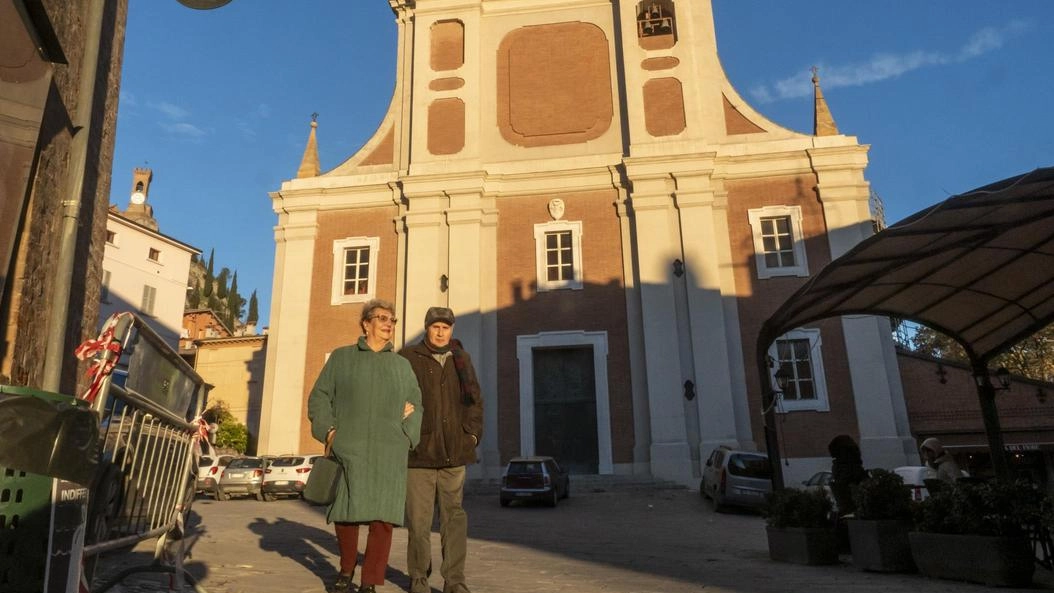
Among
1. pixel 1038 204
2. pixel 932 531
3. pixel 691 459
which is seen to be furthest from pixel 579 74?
pixel 932 531

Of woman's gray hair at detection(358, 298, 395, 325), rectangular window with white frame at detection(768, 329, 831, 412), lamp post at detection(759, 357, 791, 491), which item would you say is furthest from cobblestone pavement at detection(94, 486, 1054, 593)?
rectangular window with white frame at detection(768, 329, 831, 412)

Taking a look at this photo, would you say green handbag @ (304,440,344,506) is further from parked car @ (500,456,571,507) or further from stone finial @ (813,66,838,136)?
stone finial @ (813,66,838,136)

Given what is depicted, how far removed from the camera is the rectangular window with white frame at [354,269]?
21.6 metres

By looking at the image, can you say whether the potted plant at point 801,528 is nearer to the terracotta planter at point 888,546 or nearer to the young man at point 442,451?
the terracotta planter at point 888,546

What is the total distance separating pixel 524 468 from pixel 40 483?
1408 cm

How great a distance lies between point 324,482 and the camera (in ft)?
13.9

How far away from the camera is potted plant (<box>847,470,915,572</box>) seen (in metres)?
6.17

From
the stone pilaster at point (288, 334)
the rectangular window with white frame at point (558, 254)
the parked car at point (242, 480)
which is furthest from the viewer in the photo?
the rectangular window with white frame at point (558, 254)

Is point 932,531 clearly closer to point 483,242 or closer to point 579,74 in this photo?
point 483,242

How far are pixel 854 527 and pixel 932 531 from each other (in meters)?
0.74

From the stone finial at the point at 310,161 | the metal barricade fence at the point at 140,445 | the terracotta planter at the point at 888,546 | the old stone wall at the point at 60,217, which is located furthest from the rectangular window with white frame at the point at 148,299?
the terracotta planter at the point at 888,546

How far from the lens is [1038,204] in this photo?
21.6 ft

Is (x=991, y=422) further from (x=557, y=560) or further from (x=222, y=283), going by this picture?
(x=222, y=283)

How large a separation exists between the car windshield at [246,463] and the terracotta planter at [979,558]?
639 inches
